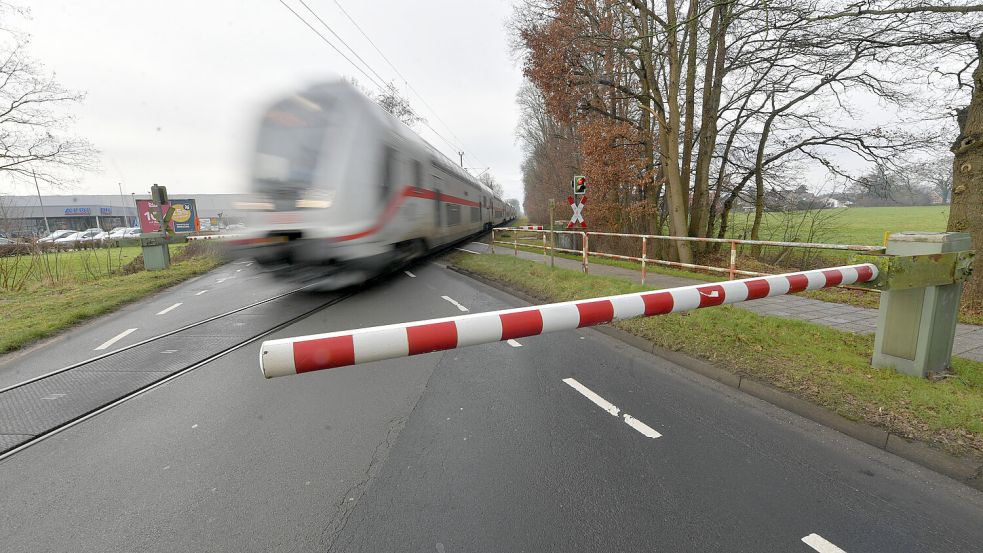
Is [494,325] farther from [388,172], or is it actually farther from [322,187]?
[388,172]

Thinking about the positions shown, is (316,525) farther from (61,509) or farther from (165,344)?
(165,344)

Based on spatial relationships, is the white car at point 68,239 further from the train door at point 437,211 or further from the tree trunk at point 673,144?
the tree trunk at point 673,144

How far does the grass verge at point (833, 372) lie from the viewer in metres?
2.84

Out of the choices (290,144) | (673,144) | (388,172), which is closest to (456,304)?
(388,172)

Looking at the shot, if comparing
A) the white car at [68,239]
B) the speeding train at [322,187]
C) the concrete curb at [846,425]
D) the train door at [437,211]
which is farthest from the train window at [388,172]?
the white car at [68,239]

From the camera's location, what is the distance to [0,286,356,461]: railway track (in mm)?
3377

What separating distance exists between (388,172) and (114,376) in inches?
208

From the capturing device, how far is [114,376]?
14.3 ft

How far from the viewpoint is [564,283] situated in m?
8.65

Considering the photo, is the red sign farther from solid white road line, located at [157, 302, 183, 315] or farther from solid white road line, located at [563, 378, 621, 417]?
solid white road line, located at [563, 378, 621, 417]

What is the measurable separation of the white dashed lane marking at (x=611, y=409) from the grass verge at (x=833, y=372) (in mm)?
1424

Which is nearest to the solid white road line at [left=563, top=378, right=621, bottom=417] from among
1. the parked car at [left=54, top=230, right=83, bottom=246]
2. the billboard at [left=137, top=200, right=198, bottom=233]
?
the parked car at [left=54, top=230, right=83, bottom=246]

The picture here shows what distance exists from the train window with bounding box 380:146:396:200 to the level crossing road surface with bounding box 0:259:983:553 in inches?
183

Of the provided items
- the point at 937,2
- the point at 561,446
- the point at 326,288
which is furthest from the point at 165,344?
the point at 937,2
